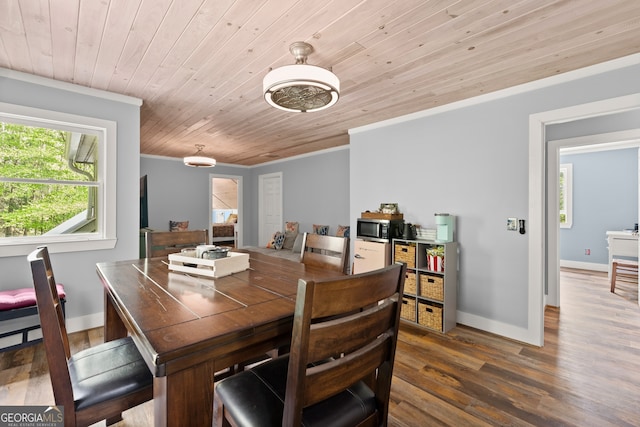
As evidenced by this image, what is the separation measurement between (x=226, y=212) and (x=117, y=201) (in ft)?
20.9

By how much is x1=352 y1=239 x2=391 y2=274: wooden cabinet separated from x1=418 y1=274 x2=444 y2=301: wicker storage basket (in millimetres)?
434

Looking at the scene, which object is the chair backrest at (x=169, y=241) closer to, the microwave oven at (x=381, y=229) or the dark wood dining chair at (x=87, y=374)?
the dark wood dining chair at (x=87, y=374)

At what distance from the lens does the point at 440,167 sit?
129 inches

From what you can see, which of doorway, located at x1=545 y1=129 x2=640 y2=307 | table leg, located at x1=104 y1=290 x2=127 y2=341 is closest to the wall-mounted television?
table leg, located at x1=104 y1=290 x2=127 y2=341

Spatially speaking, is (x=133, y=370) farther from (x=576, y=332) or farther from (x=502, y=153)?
(x=576, y=332)

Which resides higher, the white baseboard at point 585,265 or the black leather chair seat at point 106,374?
the black leather chair seat at point 106,374

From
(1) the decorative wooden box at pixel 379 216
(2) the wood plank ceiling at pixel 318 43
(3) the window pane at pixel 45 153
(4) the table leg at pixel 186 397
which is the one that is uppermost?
(2) the wood plank ceiling at pixel 318 43

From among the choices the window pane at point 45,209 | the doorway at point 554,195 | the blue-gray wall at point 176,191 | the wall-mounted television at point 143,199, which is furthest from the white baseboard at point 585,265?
the wall-mounted television at point 143,199

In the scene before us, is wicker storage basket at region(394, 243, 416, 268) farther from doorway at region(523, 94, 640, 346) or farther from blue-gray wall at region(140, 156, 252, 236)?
blue-gray wall at region(140, 156, 252, 236)

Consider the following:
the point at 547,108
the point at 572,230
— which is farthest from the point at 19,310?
the point at 572,230

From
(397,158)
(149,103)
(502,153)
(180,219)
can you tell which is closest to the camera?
(502,153)

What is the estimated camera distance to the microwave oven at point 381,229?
3.35 meters

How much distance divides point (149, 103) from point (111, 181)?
91 centimetres

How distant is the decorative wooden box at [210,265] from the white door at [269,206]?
5.06 m
